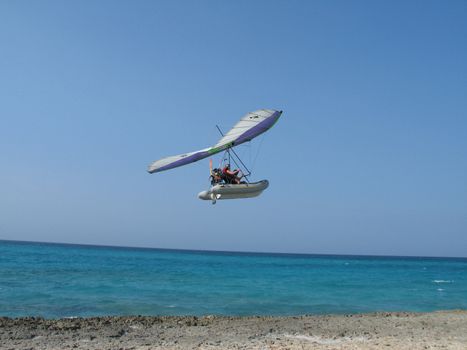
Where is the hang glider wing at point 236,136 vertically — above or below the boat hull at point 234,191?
above

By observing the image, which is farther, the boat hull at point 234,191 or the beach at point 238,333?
the boat hull at point 234,191

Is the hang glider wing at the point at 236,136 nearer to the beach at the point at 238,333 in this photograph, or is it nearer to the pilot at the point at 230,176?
the pilot at the point at 230,176

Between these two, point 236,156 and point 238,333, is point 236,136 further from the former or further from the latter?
point 238,333

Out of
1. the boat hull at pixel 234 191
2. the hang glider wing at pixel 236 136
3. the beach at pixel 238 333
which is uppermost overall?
the hang glider wing at pixel 236 136

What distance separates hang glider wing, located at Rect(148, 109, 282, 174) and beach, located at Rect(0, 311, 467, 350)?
5.50m

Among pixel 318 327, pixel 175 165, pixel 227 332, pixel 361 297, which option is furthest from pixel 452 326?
pixel 361 297

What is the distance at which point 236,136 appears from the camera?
1561 centimetres

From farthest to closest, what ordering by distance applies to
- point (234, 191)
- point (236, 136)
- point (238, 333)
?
point (234, 191), point (236, 136), point (238, 333)

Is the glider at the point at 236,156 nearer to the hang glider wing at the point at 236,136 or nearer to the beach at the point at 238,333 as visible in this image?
the hang glider wing at the point at 236,136

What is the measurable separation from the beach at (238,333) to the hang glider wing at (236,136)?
550 cm

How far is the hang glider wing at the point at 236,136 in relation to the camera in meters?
15.7

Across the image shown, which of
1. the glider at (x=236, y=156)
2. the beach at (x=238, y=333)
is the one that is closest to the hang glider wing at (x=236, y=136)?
the glider at (x=236, y=156)

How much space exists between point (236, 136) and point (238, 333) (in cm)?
626

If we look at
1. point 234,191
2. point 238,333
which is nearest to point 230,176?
point 234,191
